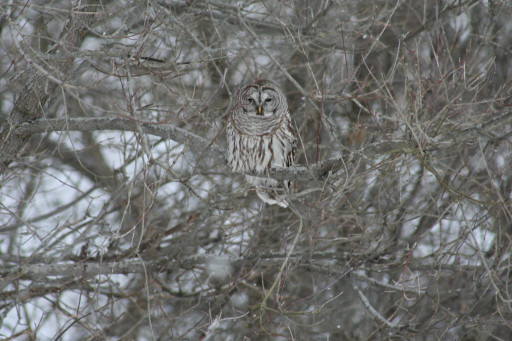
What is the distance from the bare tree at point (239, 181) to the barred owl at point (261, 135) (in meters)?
0.30

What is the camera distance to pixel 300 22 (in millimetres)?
6828

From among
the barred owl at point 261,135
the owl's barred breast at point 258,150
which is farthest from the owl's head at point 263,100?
the owl's barred breast at point 258,150

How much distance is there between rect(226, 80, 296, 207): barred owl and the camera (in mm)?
6875

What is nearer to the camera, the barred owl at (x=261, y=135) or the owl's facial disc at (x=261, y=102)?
the barred owl at (x=261, y=135)

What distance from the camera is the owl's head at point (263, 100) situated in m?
6.99

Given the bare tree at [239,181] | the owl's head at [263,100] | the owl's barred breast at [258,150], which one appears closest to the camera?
the bare tree at [239,181]

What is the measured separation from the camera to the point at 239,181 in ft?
25.8

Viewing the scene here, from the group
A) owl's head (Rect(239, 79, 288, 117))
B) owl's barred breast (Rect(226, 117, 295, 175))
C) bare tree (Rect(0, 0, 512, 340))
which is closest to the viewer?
bare tree (Rect(0, 0, 512, 340))

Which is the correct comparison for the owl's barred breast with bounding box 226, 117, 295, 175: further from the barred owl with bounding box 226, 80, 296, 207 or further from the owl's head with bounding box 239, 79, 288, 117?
the owl's head with bounding box 239, 79, 288, 117

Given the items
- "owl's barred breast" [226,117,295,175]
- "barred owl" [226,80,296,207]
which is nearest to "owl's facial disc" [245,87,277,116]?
"barred owl" [226,80,296,207]

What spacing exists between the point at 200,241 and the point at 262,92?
2055 mm

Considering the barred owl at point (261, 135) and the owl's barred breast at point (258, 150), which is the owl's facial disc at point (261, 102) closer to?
the barred owl at point (261, 135)

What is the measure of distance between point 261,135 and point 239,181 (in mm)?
1186

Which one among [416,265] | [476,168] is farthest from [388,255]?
[476,168]
